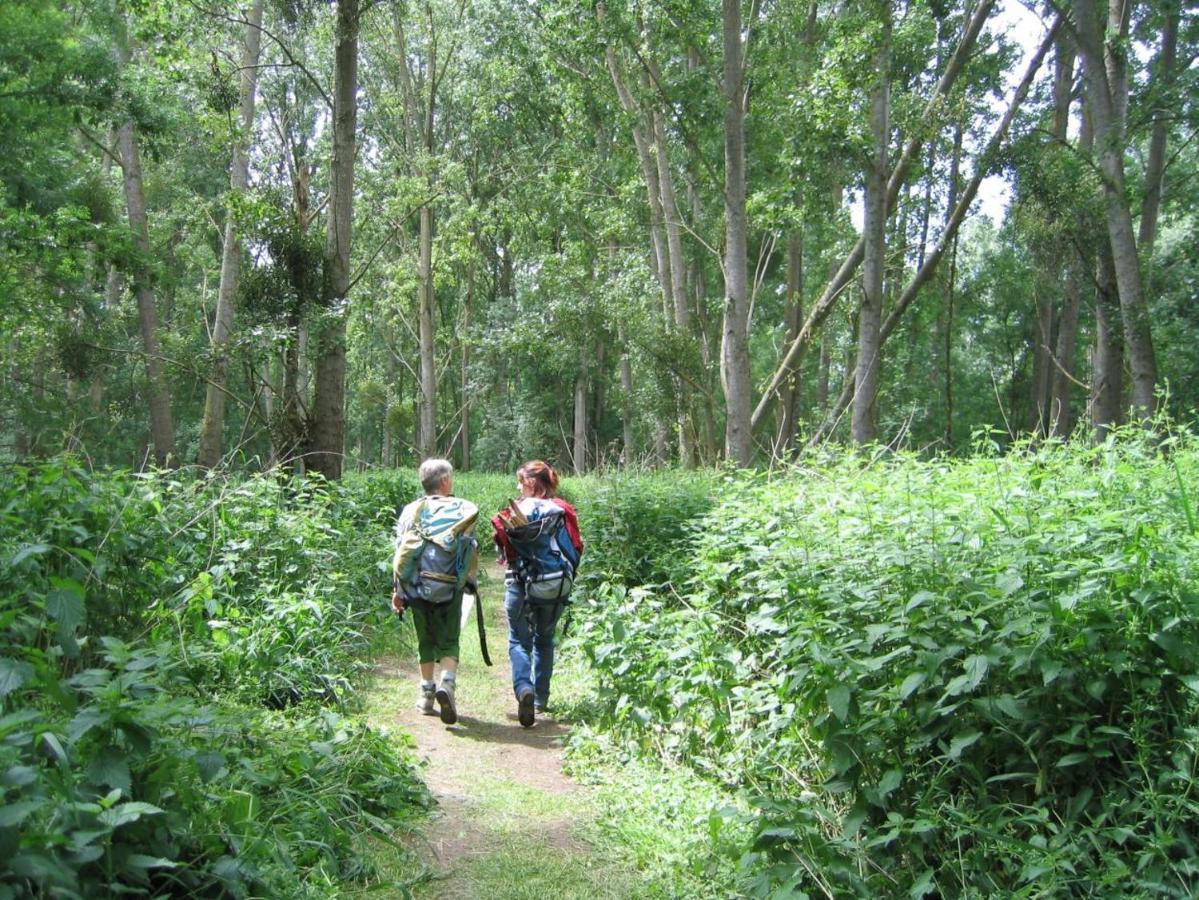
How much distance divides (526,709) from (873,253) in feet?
36.1

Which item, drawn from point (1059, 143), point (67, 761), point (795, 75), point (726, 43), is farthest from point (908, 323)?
point (67, 761)

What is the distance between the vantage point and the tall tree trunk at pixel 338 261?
11867 millimetres

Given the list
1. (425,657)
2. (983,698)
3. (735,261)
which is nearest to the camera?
(983,698)

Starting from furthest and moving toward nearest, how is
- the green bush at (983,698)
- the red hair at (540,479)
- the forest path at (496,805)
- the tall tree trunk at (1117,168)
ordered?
1. the tall tree trunk at (1117,168)
2. the red hair at (540,479)
3. the forest path at (496,805)
4. the green bush at (983,698)

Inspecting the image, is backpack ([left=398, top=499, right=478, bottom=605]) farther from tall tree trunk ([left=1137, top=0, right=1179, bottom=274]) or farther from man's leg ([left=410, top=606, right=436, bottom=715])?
tall tree trunk ([left=1137, top=0, right=1179, bottom=274])

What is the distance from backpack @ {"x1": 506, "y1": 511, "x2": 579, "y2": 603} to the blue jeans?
0.32 ft

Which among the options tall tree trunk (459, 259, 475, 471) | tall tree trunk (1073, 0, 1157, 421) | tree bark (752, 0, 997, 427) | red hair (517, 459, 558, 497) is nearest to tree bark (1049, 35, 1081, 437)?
tall tree trunk (1073, 0, 1157, 421)

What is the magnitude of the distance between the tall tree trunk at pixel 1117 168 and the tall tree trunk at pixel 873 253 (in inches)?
136

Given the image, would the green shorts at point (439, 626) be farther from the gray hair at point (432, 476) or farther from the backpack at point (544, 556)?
the gray hair at point (432, 476)

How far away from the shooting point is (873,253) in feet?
48.5

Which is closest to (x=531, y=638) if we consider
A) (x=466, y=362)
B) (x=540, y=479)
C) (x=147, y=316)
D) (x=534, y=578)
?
(x=534, y=578)

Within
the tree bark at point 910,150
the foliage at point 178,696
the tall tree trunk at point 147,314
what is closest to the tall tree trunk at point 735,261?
the tree bark at point 910,150

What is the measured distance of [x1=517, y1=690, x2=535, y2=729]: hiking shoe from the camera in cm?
643

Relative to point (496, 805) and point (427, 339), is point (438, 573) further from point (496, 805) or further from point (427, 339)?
point (427, 339)
